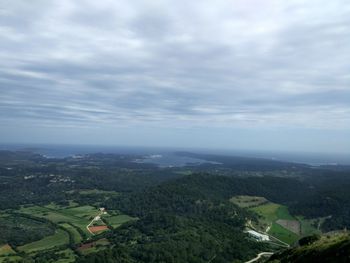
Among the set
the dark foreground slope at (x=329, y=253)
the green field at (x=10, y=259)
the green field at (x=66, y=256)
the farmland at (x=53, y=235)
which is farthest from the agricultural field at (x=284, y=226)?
the green field at (x=10, y=259)

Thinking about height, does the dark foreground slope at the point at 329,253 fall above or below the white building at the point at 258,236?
above

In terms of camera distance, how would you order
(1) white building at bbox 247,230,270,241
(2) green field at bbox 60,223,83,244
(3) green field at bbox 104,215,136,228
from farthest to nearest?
(3) green field at bbox 104,215,136,228 < (2) green field at bbox 60,223,83,244 < (1) white building at bbox 247,230,270,241

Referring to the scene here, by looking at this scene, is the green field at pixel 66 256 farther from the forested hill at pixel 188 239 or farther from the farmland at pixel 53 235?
the forested hill at pixel 188 239

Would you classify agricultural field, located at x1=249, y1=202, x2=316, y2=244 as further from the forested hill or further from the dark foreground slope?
the dark foreground slope

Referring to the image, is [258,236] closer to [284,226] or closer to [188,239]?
[284,226]

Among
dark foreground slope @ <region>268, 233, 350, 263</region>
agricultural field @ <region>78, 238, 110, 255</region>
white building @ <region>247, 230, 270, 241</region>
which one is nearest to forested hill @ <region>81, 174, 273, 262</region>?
agricultural field @ <region>78, 238, 110, 255</region>

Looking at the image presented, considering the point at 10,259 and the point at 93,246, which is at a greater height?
the point at 93,246

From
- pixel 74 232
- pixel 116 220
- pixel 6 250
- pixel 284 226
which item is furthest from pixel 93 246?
pixel 284 226

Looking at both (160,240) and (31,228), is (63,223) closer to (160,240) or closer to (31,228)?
(31,228)
